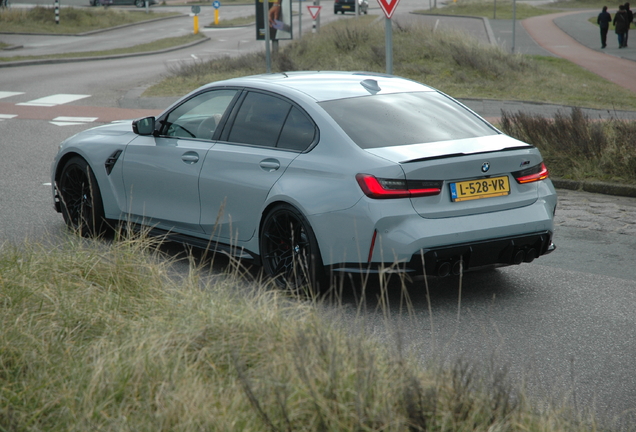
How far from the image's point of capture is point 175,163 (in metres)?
6.81

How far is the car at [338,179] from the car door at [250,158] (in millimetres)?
10

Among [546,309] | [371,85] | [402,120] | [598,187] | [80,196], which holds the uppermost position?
[371,85]

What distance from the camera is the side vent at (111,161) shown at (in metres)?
7.39

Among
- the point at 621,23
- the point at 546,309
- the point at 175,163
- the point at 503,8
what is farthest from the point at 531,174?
the point at 503,8

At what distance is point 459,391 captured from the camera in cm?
331

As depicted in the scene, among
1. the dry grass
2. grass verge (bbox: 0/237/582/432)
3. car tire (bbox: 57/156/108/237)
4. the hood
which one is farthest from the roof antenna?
the dry grass

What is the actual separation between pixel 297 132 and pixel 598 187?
5.13m

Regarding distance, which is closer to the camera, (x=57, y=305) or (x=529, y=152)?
(x=57, y=305)

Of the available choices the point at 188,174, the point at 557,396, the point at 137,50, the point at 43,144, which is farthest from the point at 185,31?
the point at 557,396

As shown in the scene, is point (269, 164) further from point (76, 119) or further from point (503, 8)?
point (503, 8)

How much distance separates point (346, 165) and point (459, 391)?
2485 mm

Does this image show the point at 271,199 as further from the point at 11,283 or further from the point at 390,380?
the point at 390,380

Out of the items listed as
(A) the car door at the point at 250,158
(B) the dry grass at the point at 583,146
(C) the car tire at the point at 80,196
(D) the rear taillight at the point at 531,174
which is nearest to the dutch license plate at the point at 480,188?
(D) the rear taillight at the point at 531,174

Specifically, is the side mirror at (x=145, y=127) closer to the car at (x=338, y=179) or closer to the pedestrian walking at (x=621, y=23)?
the car at (x=338, y=179)
